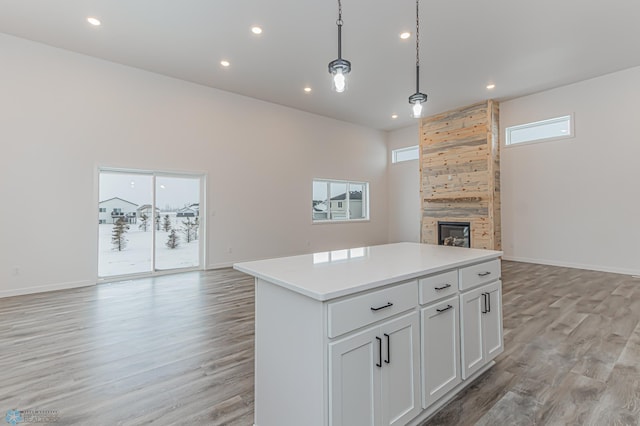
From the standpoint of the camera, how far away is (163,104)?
5457 millimetres

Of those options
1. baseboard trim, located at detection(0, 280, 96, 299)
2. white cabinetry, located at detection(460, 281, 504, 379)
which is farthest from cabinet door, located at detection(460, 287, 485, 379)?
baseboard trim, located at detection(0, 280, 96, 299)

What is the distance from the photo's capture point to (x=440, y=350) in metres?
1.73

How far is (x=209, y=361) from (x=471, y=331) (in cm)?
202

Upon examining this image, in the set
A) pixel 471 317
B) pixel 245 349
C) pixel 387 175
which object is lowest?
pixel 245 349

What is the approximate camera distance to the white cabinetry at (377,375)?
1227 millimetres

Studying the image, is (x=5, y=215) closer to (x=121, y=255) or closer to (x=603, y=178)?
(x=121, y=255)

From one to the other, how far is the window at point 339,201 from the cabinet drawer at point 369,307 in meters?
6.19

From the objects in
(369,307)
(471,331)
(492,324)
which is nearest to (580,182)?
(492,324)

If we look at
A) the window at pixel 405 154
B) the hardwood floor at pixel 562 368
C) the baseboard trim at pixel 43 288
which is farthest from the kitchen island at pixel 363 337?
the window at pixel 405 154

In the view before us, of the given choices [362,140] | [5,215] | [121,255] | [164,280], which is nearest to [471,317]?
[164,280]

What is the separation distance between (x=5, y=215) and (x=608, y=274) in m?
9.93

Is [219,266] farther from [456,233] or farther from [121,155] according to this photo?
[456,233]

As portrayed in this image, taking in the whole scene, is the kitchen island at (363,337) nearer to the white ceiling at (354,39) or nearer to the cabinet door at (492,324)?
the cabinet door at (492,324)

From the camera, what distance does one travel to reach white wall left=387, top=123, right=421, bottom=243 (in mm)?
8711
